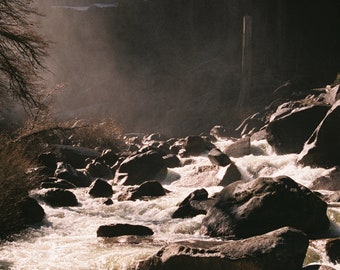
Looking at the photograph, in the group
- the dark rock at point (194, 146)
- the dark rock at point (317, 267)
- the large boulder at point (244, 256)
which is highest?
the large boulder at point (244, 256)

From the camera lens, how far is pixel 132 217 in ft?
33.0

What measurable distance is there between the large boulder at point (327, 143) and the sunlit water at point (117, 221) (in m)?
0.28

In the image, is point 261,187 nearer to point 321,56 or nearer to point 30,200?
point 30,200

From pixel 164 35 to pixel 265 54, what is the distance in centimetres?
853

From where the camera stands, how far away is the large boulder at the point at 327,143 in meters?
12.1

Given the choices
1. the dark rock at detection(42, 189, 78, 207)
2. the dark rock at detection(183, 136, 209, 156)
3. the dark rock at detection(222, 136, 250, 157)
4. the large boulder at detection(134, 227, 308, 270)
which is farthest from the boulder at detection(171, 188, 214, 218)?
the dark rock at detection(183, 136, 209, 156)

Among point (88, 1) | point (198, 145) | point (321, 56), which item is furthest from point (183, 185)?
point (88, 1)

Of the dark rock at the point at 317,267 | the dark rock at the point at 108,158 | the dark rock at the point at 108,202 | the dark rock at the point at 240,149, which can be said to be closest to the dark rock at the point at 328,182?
the dark rock at the point at 108,202

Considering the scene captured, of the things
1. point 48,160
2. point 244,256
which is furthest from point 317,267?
point 48,160

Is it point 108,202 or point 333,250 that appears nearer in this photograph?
point 333,250

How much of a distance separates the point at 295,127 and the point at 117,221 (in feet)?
22.3

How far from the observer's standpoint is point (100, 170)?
15.7 meters

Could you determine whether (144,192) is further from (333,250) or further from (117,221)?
(333,250)

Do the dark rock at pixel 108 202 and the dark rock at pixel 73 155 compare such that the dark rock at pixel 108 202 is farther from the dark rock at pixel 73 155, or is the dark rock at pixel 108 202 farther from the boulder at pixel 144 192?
the dark rock at pixel 73 155
